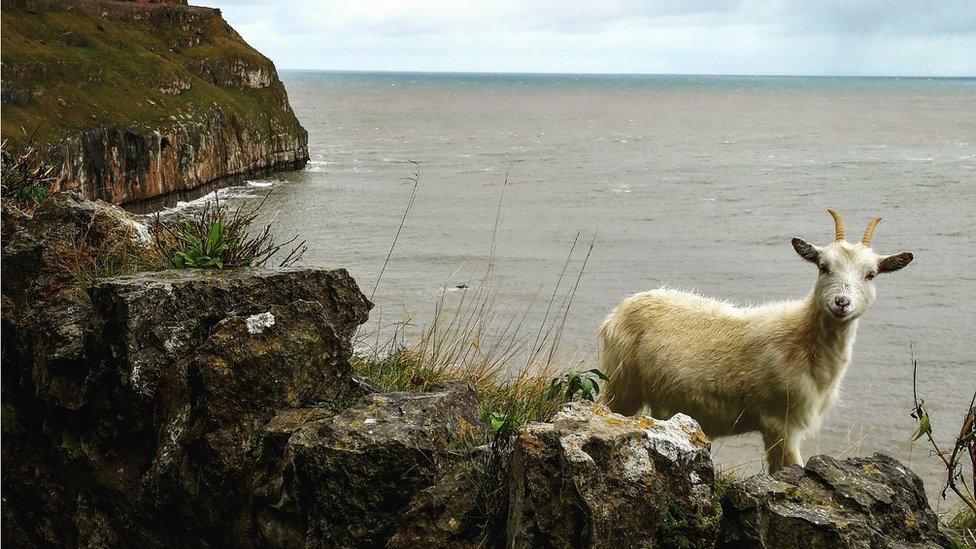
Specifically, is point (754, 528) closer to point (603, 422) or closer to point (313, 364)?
point (603, 422)

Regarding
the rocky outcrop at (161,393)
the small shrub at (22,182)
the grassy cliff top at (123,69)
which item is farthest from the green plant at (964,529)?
the grassy cliff top at (123,69)

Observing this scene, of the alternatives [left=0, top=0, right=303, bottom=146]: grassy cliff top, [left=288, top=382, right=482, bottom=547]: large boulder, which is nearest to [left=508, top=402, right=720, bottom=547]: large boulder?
[left=288, top=382, right=482, bottom=547]: large boulder

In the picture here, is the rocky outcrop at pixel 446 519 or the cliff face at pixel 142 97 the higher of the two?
the cliff face at pixel 142 97

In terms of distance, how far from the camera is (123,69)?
36.6 m

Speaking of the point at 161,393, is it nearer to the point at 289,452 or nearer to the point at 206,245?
the point at 289,452

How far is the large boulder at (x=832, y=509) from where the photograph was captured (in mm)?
3717

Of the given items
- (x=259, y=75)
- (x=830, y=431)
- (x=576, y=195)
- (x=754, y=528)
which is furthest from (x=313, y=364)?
(x=259, y=75)

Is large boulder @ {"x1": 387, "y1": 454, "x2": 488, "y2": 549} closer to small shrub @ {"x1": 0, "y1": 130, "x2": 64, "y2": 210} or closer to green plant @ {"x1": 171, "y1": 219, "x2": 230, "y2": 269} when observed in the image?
green plant @ {"x1": 171, "y1": 219, "x2": 230, "y2": 269}

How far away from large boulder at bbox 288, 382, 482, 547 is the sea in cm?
246

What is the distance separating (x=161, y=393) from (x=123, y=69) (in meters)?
35.2

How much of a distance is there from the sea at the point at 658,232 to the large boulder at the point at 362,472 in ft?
8.07

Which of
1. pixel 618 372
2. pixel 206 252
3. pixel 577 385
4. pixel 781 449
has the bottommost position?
pixel 781 449

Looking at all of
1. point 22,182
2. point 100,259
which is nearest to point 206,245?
point 100,259

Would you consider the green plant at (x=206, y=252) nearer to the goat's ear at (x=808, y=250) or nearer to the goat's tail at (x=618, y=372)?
the goat's tail at (x=618, y=372)
